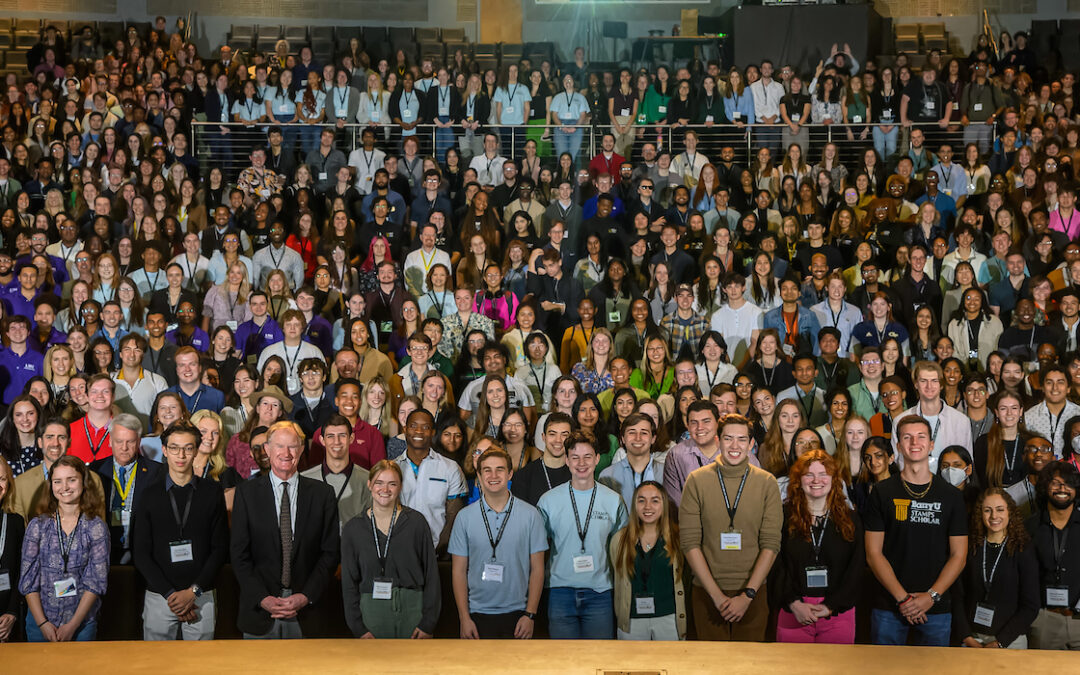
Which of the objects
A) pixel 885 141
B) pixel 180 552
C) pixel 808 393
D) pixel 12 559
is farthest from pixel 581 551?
pixel 885 141

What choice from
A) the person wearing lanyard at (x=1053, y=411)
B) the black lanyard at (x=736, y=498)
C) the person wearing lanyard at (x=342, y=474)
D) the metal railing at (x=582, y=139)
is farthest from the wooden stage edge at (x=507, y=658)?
the metal railing at (x=582, y=139)

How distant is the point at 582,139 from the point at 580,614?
833 cm

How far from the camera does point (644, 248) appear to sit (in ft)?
31.3

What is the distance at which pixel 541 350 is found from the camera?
25.2 feet

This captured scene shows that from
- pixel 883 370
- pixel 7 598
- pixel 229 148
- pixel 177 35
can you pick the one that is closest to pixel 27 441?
pixel 7 598

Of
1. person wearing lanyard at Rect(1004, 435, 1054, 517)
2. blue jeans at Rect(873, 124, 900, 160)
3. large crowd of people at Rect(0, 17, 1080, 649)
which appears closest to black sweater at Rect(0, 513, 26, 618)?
large crowd of people at Rect(0, 17, 1080, 649)

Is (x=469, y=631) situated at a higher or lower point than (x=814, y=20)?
lower

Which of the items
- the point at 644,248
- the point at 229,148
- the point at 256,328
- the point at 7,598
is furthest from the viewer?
the point at 229,148

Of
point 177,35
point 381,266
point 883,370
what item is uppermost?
point 177,35

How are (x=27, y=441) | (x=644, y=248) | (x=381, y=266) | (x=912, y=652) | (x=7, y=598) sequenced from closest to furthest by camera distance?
(x=912, y=652) < (x=7, y=598) < (x=27, y=441) < (x=381, y=266) < (x=644, y=248)

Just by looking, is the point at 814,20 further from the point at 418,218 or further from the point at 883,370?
the point at 883,370

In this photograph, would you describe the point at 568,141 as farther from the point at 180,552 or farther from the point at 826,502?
the point at 180,552

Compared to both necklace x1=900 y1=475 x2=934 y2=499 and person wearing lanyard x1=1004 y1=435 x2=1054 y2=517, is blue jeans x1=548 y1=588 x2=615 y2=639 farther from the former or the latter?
person wearing lanyard x1=1004 y1=435 x2=1054 y2=517

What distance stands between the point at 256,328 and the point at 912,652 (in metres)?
5.67
